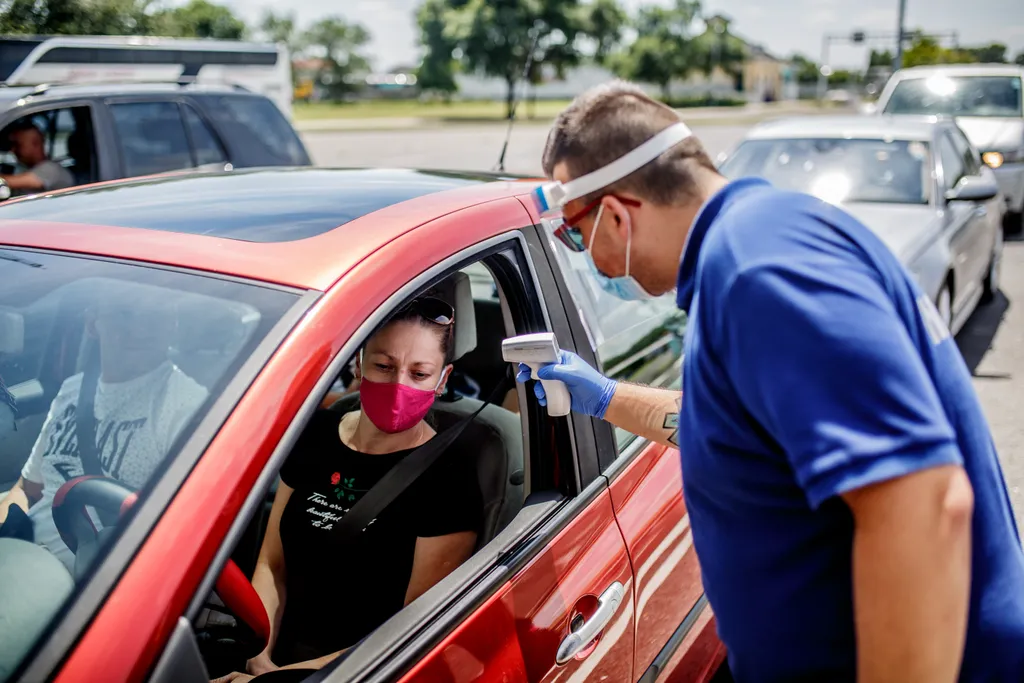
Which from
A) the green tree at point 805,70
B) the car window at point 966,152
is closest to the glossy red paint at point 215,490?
the car window at point 966,152

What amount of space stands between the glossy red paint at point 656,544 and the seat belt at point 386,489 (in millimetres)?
455

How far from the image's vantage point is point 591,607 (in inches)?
68.7

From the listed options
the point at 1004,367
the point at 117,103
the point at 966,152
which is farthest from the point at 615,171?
the point at 966,152

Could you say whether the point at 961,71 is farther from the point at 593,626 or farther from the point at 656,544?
the point at 593,626

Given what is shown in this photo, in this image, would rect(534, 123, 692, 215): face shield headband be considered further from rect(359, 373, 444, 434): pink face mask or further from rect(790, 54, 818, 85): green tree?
rect(790, 54, 818, 85): green tree

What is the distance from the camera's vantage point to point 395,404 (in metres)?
2.11

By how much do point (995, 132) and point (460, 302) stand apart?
10618 millimetres

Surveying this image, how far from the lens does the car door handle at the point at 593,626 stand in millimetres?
1635

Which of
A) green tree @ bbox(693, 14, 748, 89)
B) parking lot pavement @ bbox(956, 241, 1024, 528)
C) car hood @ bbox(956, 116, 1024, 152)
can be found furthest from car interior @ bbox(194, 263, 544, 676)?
green tree @ bbox(693, 14, 748, 89)

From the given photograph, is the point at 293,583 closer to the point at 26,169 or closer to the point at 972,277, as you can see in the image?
the point at 26,169

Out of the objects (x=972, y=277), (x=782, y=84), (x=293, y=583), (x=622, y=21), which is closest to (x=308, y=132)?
(x=972, y=277)

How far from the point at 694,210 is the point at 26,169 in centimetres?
615

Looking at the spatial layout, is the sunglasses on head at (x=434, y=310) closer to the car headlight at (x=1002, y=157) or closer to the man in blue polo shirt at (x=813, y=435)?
the man in blue polo shirt at (x=813, y=435)

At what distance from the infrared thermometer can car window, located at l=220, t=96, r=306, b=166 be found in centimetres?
581
